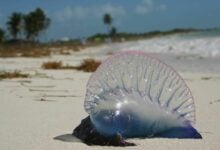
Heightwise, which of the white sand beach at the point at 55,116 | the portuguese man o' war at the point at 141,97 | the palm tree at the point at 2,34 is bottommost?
the white sand beach at the point at 55,116

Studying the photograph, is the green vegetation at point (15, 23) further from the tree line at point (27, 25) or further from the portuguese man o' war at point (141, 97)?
the portuguese man o' war at point (141, 97)

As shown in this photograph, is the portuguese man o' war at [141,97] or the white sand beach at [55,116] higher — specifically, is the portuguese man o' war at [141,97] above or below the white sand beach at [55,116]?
above

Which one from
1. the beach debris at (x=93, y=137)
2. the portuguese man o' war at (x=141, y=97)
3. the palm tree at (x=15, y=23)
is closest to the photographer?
the beach debris at (x=93, y=137)

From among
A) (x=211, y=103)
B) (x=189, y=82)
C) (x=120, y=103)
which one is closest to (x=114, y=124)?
(x=120, y=103)

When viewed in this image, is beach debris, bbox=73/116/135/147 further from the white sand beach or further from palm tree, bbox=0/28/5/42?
palm tree, bbox=0/28/5/42

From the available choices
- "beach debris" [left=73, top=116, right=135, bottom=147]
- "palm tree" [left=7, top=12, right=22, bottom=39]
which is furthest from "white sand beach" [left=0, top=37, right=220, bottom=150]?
"palm tree" [left=7, top=12, right=22, bottom=39]

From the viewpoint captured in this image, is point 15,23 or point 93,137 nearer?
point 93,137

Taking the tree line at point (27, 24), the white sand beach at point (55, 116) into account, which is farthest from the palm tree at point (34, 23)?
the white sand beach at point (55, 116)

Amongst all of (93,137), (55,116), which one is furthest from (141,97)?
(55,116)

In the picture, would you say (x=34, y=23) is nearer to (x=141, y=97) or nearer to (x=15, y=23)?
(x=15, y=23)

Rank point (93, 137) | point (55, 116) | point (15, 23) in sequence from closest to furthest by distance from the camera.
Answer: point (93, 137), point (55, 116), point (15, 23)

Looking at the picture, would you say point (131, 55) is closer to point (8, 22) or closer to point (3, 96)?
point (3, 96)
